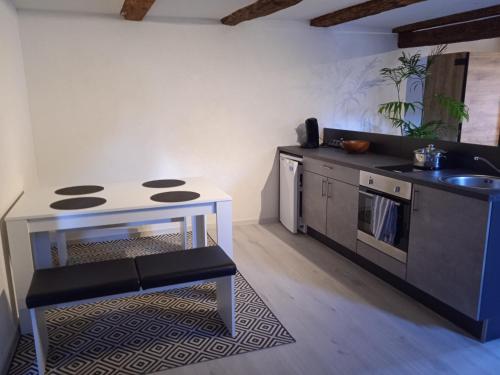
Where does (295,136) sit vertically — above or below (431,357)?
above

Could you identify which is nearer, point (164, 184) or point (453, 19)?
point (164, 184)

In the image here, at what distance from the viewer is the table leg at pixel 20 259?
219cm

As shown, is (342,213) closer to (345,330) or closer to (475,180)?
(475,180)

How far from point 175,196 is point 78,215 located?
61cm

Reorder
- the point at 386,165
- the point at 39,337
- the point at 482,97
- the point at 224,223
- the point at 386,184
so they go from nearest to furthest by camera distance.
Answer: the point at 39,337 → the point at 224,223 → the point at 386,184 → the point at 386,165 → the point at 482,97

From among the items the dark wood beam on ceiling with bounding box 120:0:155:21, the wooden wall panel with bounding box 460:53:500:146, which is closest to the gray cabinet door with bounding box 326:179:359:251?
the dark wood beam on ceiling with bounding box 120:0:155:21

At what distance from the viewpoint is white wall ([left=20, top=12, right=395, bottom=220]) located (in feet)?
11.3

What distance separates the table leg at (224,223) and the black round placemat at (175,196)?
7.5 inches

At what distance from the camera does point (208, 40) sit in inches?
149

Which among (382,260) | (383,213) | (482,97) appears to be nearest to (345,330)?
(382,260)

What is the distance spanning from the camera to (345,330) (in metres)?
2.35

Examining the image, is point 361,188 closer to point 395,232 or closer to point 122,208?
point 395,232

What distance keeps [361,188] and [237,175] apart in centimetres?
153

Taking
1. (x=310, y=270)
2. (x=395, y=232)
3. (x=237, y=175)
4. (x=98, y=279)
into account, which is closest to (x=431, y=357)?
(x=395, y=232)
